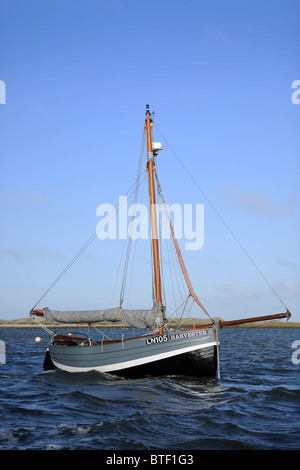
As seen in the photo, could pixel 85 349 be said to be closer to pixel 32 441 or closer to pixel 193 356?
pixel 193 356

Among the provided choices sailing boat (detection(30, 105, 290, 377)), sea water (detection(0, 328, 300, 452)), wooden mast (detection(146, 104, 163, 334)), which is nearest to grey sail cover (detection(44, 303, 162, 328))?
sailing boat (detection(30, 105, 290, 377))

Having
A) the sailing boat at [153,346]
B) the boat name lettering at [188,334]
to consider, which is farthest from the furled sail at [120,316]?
the boat name lettering at [188,334]

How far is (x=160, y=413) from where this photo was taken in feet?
46.6

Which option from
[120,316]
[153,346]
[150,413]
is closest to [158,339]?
[153,346]

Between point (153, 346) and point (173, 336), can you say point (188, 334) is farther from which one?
point (153, 346)

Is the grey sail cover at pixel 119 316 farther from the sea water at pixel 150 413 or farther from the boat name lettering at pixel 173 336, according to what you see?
the sea water at pixel 150 413

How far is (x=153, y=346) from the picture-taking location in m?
20.7

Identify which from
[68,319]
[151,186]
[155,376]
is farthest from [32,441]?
[151,186]

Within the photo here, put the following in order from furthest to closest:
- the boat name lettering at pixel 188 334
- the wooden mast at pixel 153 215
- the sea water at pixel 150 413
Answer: the wooden mast at pixel 153 215, the boat name lettering at pixel 188 334, the sea water at pixel 150 413

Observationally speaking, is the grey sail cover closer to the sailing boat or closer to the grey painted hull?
the sailing boat

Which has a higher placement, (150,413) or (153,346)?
(153,346)

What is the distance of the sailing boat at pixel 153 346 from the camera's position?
20531mm

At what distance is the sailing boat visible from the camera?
20.5 m

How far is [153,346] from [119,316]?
3.60 m
